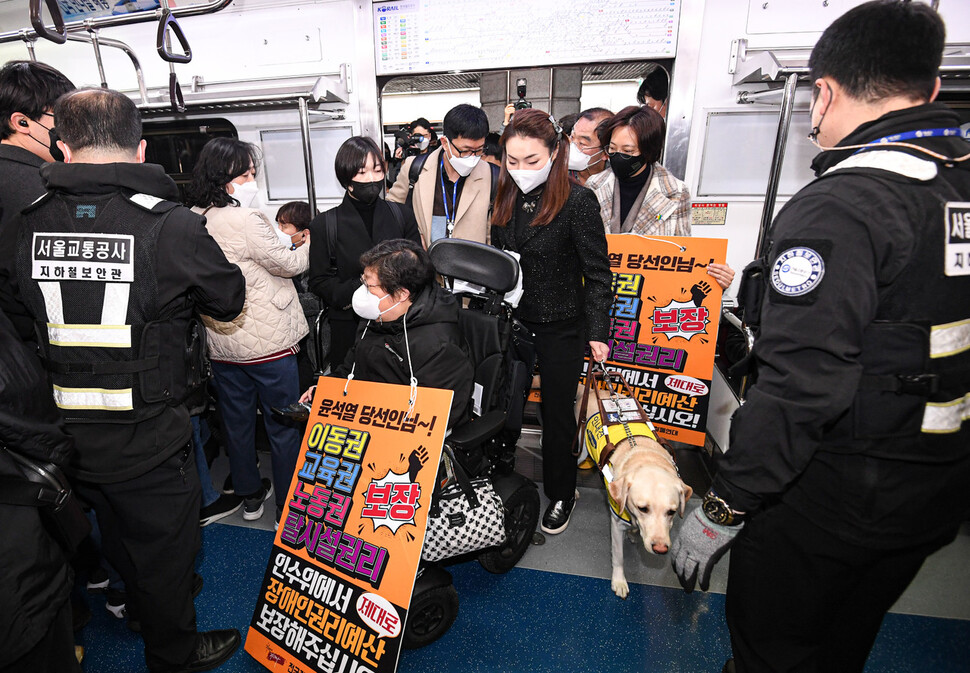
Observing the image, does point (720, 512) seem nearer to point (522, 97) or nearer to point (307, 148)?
point (307, 148)

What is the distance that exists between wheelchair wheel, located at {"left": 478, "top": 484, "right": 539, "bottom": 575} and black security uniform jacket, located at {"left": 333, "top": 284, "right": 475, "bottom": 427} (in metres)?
0.62

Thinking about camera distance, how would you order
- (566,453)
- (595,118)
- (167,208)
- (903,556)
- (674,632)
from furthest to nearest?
(595,118), (566,453), (674,632), (167,208), (903,556)

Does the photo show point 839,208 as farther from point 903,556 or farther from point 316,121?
point 316,121

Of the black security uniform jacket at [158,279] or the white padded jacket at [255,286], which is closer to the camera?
the black security uniform jacket at [158,279]

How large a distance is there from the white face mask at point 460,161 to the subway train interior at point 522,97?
1.34m

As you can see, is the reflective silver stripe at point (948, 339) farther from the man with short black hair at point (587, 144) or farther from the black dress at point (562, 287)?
the man with short black hair at point (587, 144)

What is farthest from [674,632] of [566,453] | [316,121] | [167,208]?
[316,121]

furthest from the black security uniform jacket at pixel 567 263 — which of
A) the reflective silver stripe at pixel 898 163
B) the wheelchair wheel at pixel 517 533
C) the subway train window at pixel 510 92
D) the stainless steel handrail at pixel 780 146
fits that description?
the subway train window at pixel 510 92

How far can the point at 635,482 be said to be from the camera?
202cm

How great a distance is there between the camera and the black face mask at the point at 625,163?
8.77ft

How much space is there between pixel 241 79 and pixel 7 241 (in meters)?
3.26

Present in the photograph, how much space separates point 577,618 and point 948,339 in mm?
1817

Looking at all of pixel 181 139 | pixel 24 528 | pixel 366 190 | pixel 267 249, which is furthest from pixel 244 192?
pixel 181 139

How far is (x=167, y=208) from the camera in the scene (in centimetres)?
158
